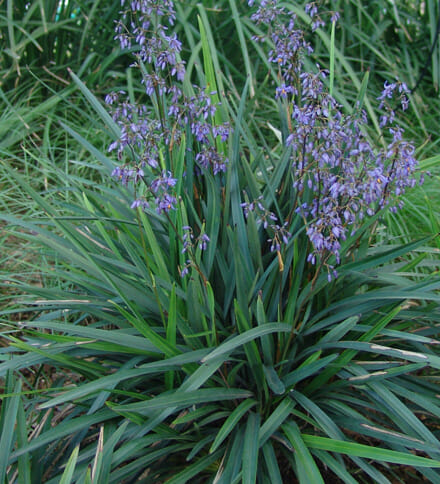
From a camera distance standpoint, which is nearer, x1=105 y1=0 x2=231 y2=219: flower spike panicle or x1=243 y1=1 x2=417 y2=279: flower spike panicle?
x1=243 y1=1 x2=417 y2=279: flower spike panicle

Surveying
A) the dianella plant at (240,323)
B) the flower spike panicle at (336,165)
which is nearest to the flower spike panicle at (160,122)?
the dianella plant at (240,323)

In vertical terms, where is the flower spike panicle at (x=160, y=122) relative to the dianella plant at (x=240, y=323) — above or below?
above

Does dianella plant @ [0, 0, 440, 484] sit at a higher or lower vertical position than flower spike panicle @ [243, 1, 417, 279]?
lower

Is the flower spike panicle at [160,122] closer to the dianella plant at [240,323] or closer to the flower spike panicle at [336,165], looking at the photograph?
the dianella plant at [240,323]

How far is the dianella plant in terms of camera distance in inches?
67.8

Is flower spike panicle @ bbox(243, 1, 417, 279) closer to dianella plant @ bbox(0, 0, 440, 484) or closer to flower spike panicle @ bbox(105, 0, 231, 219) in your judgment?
dianella plant @ bbox(0, 0, 440, 484)

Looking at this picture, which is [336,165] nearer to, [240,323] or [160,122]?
[240,323]

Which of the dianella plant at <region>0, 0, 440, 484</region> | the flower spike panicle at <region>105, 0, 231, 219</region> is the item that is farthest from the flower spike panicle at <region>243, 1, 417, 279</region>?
the flower spike panicle at <region>105, 0, 231, 219</region>

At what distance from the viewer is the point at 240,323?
187 cm

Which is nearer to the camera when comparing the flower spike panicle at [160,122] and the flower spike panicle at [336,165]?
the flower spike panicle at [336,165]

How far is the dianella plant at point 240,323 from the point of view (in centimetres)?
172

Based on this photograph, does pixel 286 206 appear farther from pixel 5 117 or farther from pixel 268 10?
pixel 5 117

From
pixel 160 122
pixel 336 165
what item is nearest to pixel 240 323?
pixel 336 165

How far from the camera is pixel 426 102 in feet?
14.9
